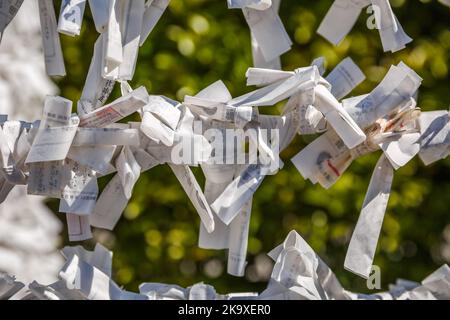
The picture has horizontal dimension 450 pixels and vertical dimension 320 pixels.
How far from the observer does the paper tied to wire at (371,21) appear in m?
0.62

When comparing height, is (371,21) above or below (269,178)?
above

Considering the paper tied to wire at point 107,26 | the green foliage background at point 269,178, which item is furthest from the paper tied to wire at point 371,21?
the green foliage background at point 269,178

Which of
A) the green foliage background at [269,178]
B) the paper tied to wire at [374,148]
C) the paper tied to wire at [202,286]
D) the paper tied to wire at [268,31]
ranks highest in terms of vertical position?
the paper tied to wire at [268,31]

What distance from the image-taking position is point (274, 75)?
60 centimetres

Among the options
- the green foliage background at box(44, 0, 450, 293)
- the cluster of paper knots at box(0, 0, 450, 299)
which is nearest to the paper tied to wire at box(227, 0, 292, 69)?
the cluster of paper knots at box(0, 0, 450, 299)

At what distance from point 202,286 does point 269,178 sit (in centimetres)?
87

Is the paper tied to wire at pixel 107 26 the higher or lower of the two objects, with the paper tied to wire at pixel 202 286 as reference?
→ higher

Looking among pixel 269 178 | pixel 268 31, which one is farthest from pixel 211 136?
pixel 269 178

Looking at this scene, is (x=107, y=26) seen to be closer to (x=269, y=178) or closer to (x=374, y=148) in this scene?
(x=374, y=148)

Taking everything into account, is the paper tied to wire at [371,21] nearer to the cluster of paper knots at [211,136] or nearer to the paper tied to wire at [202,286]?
the cluster of paper knots at [211,136]

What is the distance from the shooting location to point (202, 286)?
66 cm

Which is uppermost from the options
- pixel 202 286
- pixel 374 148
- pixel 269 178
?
pixel 374 148

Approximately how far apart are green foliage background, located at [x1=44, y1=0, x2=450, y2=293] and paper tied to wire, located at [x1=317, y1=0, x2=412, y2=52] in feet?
2.54

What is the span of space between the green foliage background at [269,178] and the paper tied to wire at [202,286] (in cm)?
80
